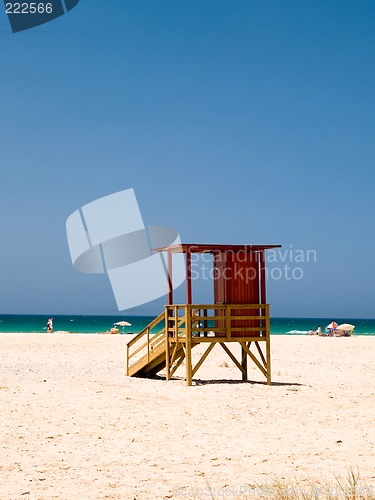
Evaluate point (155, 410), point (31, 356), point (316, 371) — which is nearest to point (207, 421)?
point (155, 410)

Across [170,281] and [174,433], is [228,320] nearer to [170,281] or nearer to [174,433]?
[170,281]

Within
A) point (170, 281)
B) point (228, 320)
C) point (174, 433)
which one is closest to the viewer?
point (174, 433)

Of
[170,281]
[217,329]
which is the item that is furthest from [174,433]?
[170,281]

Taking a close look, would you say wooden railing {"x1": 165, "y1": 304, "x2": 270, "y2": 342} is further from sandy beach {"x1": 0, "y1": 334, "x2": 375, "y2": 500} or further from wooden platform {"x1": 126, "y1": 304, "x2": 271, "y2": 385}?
sandy beach {"x1": 0, "y1": 334, "x2": 375, "y2": 500}

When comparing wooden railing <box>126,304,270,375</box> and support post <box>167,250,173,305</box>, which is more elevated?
support post <box>167,250,173,305</box>

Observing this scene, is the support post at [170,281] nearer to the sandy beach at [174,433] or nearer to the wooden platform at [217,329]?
the wooden platform at [217,329]

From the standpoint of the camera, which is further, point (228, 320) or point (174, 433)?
point (228, 320)

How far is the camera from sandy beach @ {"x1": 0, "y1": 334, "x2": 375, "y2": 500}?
29.6ft

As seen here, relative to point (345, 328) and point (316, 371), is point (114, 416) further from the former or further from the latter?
point (345, 328)

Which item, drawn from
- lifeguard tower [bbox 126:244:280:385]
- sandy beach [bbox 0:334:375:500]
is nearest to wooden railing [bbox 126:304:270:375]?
lifeguard tower [bbox 126:244:280:385]

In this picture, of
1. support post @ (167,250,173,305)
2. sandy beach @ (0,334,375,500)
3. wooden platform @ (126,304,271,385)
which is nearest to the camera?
sandy beach @ (0,334,375,500)

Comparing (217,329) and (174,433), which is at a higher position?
(217,329)

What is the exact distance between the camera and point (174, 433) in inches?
483

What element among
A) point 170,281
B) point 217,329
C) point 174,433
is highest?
point 170,281
